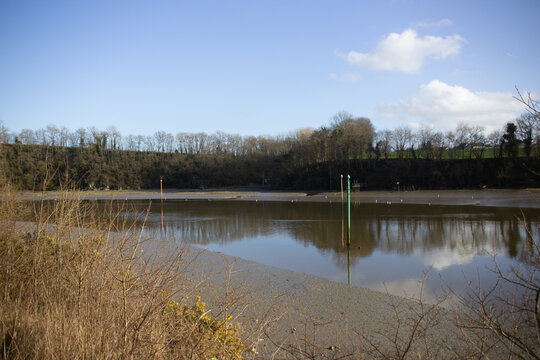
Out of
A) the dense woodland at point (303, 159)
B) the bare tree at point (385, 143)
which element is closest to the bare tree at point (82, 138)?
the dense woodland at point (303, 159)

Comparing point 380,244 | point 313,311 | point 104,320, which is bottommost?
point 380,244

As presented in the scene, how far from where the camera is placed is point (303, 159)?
68.3 m

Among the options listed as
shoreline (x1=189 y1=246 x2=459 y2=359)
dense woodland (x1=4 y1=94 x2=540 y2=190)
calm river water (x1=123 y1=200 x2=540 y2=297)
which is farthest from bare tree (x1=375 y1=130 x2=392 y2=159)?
shoreline (x1=189 y1=246 x2=459 y2=359)

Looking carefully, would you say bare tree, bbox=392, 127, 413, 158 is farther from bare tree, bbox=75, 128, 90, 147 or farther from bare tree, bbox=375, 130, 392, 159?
bare tree, bbox=75, 128, 90, 147

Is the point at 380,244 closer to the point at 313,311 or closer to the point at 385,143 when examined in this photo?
the point at 313,311

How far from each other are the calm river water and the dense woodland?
10.7 meters

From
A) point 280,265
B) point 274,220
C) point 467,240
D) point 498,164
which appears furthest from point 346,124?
point 280,265

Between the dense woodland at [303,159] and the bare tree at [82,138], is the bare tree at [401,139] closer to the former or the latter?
the dense woodland at [303,159]

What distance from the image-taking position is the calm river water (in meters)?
11.0

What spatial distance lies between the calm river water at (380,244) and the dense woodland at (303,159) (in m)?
10.7

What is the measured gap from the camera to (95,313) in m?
3.16

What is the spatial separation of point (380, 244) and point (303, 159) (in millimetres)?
53002

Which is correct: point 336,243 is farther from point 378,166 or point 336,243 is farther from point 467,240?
point 378,166

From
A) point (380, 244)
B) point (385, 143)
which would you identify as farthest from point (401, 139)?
point (380, 244)
